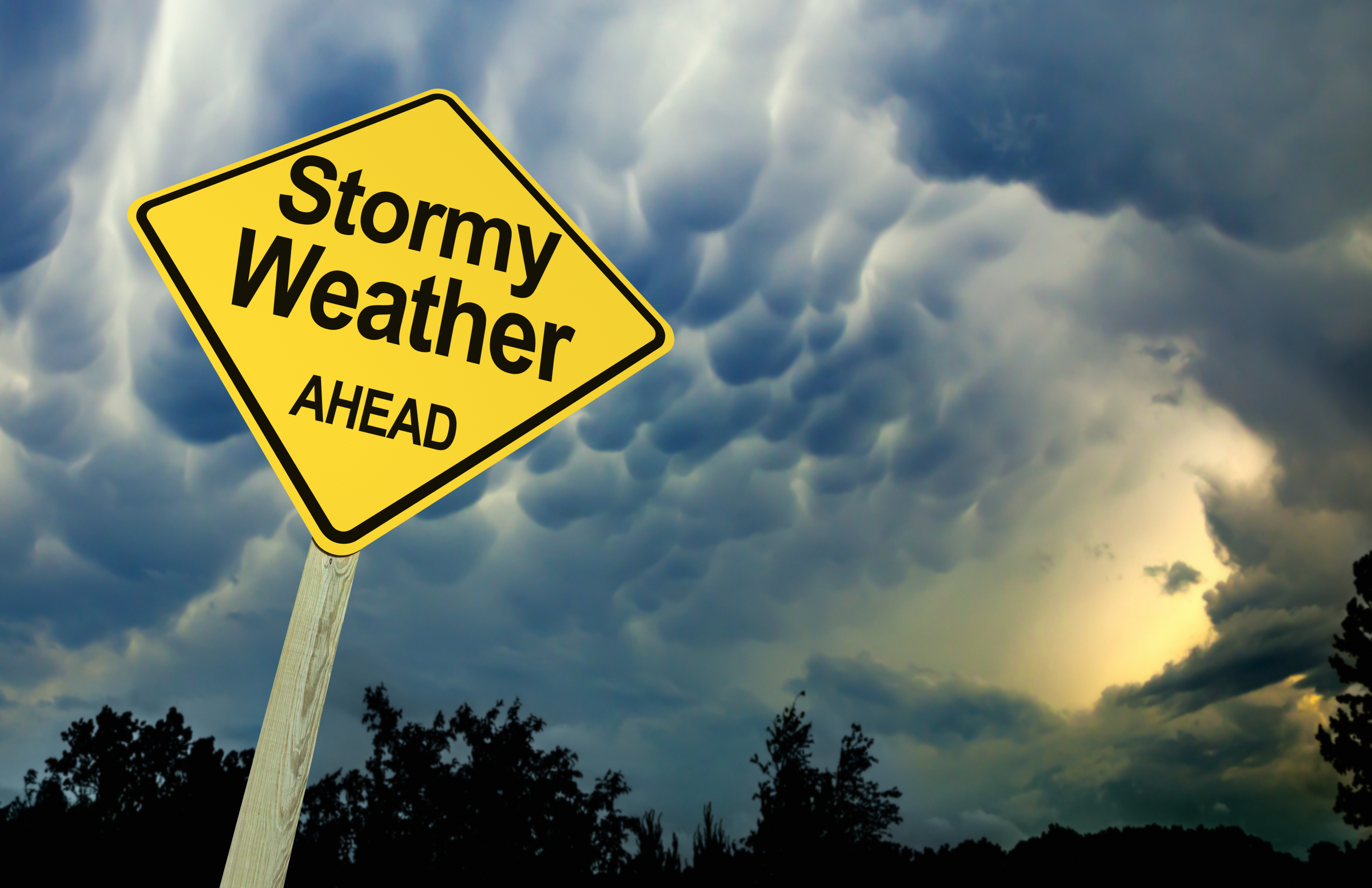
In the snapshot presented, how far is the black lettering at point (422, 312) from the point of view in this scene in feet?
8.89

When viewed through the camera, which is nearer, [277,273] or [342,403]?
[342,403]

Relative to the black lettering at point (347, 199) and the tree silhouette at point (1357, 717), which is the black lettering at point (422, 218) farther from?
the tree silhouette at point (1357, 717)

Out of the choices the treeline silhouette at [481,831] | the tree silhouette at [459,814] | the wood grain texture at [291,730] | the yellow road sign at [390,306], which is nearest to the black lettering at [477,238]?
the yellow road sign at [390,306]

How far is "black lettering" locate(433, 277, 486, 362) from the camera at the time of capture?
2.76 meters

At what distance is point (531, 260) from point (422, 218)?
421 millimetres

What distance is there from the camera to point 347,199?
2.89 metres

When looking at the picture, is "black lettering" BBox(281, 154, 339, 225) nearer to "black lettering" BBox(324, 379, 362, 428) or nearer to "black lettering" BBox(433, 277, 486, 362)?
"black lettering" BBox(433, 277, 486, 362)

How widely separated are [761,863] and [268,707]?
2251 centimetres

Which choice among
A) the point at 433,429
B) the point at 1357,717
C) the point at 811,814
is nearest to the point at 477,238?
the point at 433,429

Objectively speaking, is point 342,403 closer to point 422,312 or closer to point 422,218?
point 422,312

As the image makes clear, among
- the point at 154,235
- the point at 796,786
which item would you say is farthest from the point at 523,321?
the point at 796,786

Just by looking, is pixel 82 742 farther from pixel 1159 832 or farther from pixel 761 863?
pixel 1159 832

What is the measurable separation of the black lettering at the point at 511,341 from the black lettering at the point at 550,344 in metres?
0.04

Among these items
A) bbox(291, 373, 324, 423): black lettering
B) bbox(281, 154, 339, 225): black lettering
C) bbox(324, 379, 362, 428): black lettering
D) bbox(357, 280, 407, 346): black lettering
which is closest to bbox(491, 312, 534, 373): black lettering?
bbox(357, 280, 407, 346): black lettering
